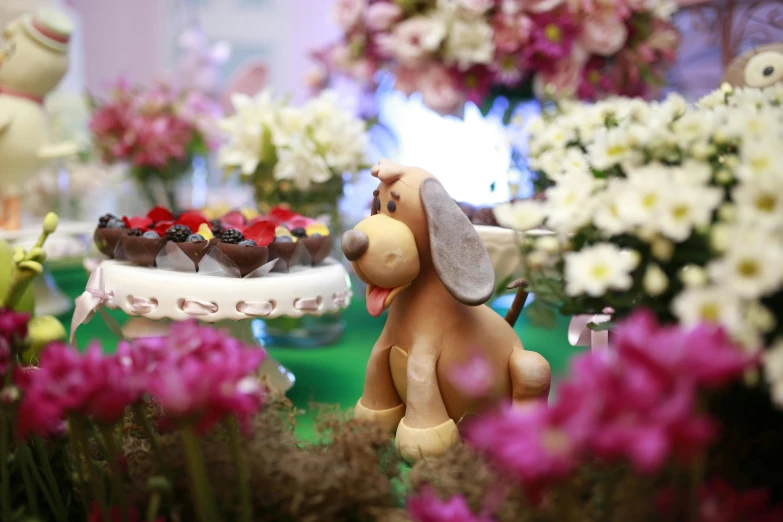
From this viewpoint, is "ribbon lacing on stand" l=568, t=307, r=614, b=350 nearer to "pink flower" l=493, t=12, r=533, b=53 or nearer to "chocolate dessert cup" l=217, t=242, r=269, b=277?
"chocolate dessert cup" l=217, t=242, r=269, b=277

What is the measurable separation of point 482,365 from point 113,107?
1.61 m

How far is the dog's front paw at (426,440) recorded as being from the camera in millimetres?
817

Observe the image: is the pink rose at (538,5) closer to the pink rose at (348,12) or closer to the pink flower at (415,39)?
the pink flower at (415,39)

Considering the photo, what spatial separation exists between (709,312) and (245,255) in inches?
27.8

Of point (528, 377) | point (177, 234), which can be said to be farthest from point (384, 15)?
point (528, 377)

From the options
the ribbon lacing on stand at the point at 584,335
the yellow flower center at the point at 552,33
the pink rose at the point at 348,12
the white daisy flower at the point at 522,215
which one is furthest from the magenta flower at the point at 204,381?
the pink rose at the point at 348,12

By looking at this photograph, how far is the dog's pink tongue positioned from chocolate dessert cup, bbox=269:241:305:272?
0.72 feet

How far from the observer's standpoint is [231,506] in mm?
589

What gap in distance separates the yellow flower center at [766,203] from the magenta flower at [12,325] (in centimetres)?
65

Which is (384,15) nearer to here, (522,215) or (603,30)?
(603,30)

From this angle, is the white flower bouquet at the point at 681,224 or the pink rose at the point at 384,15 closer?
the white flower bouquet at the point at 681,224

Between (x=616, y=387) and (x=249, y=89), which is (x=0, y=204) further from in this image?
(x=616, y=387)

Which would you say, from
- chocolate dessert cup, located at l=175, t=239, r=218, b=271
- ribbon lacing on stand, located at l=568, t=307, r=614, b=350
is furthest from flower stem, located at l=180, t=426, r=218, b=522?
ribbon lacing on stand, located at l=568, t=307, r=614, b=350

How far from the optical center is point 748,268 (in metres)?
0.44
